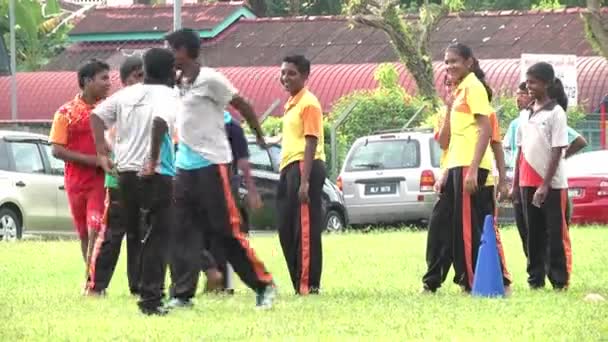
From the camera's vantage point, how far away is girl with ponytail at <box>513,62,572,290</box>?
13.1 m

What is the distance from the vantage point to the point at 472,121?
41.1 ft

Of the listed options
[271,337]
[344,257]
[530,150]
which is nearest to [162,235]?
[271,337]

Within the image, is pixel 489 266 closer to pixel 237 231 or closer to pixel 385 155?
pixel 237 231

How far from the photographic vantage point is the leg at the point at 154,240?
1079cm

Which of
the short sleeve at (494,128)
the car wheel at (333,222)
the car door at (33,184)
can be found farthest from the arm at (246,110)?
the car wheel at (333,222)

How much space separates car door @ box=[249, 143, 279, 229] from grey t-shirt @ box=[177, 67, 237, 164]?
13066 mm

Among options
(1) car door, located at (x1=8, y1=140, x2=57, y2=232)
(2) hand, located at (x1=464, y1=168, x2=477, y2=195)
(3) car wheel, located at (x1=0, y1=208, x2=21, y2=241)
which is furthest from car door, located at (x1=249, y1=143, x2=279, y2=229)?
(2) hand, located at (x1=464, y1=168, x2=477, y2=195)

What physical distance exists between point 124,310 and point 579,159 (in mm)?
17355

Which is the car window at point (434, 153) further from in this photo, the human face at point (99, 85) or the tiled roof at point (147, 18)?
the tiled roof at point (147, 18)

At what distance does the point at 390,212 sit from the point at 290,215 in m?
14.3

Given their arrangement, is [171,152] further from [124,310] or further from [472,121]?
[472,121]

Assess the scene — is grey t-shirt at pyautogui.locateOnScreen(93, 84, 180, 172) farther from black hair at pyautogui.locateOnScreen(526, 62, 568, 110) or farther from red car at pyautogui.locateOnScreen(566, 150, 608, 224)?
red car at pyautogui.locateOnScreen(566, 150, 608, 224)

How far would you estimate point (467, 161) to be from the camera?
12.5 m

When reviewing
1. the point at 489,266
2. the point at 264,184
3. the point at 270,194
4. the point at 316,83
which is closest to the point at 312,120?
the point at 489,266
